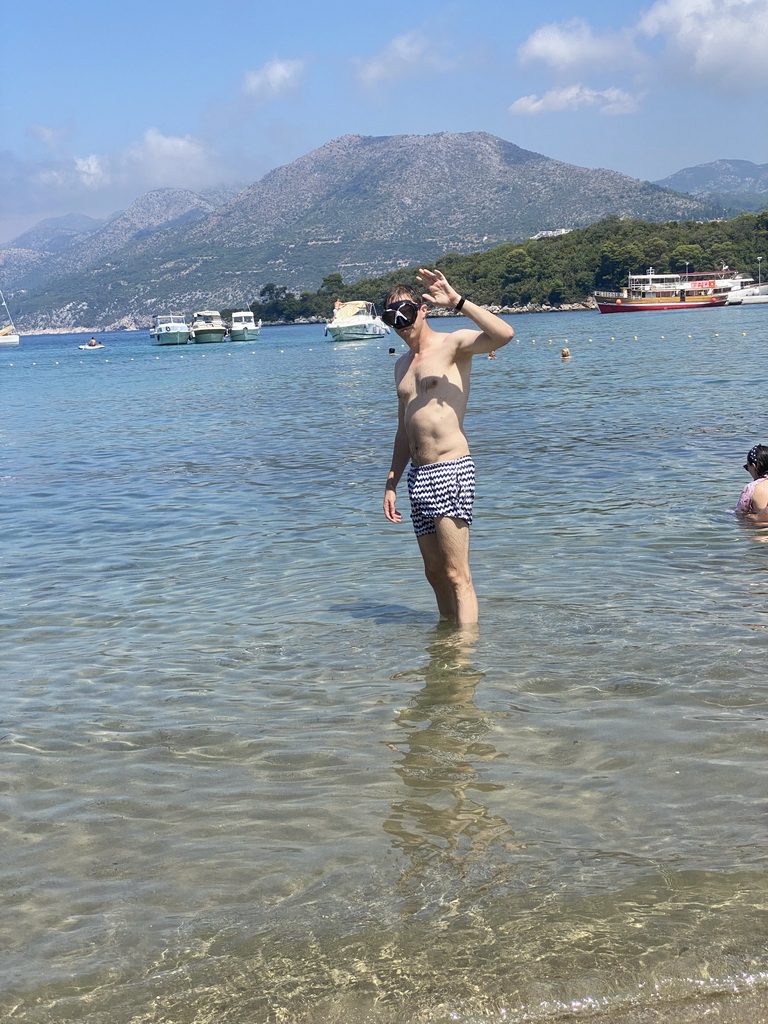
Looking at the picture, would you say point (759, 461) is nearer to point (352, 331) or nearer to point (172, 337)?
point (352, 331)

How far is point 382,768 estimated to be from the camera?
15.2 feet

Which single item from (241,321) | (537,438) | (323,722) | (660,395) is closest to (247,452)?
(537,438)

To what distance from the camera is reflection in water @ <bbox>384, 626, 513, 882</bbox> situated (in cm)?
384

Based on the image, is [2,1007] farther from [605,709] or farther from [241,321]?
[241,321]

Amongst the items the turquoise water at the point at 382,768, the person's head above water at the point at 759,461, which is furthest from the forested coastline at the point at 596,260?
the turquoise water at the point at 382,768

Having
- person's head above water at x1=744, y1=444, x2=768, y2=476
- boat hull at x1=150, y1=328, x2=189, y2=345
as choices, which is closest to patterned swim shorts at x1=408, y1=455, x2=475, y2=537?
person's head above water at x1=744, y1=444, x2=768, y2=476

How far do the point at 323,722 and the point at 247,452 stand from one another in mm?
13179

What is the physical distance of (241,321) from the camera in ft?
343

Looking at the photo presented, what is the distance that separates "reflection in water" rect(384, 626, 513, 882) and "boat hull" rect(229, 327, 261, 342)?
99.7 m

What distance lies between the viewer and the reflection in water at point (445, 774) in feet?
12.6

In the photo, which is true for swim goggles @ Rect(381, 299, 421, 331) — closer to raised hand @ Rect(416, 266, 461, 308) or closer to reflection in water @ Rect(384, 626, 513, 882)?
raised hand @ Rect(416, 266, 461, 308)

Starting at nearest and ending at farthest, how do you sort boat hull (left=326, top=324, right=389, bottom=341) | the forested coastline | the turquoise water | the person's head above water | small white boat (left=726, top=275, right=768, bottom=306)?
1. the turquoise water
2. the person's head above water
3. boat hull (left=326, top=324, right=389, bottom=341)
4. small white boat (left=726, top=275, right=768, bottom=306)
5. the forested coastline

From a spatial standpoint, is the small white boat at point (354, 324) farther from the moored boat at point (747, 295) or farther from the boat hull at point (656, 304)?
the moored boat at point (747, 295)

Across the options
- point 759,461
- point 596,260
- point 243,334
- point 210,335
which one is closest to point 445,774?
point 759,461
